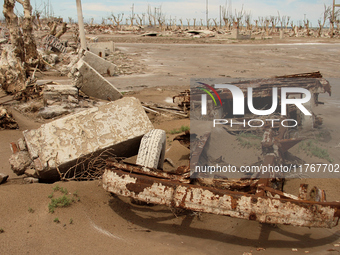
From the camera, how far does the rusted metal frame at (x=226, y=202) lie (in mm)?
2619

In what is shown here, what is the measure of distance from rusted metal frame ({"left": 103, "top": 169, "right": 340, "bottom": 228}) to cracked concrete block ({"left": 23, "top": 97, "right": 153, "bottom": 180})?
0.96 meters

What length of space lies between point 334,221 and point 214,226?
1264mm

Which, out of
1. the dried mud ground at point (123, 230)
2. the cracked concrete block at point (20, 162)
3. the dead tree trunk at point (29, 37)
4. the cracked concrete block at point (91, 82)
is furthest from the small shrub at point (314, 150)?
the dead tree trunk at point (29, 37)

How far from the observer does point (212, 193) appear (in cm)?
282

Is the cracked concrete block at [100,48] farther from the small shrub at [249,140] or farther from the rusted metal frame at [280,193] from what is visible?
the rusted metal frame at [280,193]

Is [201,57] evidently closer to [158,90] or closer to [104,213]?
[158,90]

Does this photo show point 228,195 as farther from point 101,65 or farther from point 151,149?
point 101,65

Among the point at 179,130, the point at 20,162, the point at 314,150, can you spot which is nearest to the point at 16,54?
the point at 179,130

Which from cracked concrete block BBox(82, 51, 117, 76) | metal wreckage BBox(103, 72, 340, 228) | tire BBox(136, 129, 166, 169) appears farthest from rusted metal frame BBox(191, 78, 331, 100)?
cracked concrete block BBox(82, 51, 117, 76)

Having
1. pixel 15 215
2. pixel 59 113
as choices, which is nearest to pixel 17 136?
pixel 59 113

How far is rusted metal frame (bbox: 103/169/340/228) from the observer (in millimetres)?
2619

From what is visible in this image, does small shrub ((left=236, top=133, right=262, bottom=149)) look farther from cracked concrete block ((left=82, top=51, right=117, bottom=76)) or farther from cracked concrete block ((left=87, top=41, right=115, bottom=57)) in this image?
cracked concrete block ((left=87, top=41, right=115, bottom=57))

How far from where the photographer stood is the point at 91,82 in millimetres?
7953

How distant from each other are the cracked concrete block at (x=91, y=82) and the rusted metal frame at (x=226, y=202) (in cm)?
507
